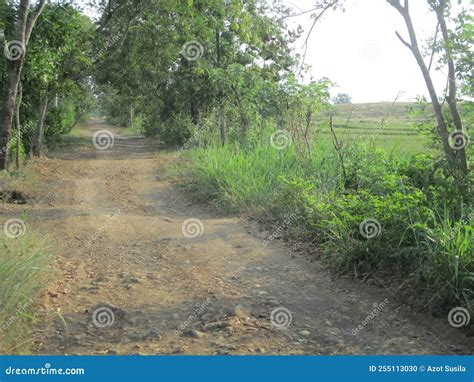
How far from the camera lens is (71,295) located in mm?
5270

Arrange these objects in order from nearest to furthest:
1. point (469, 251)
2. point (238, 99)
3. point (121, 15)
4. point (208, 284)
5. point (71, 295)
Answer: point (469, 251), point (71, 295), point (208, 284), point (238, 99), point (121, 15)

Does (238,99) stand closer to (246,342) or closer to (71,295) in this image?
(71,295)

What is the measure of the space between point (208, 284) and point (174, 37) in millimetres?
→ 15060

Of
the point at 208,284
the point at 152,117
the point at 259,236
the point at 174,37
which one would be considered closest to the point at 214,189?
the point at 259,236

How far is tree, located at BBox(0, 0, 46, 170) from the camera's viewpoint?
10621 mm
